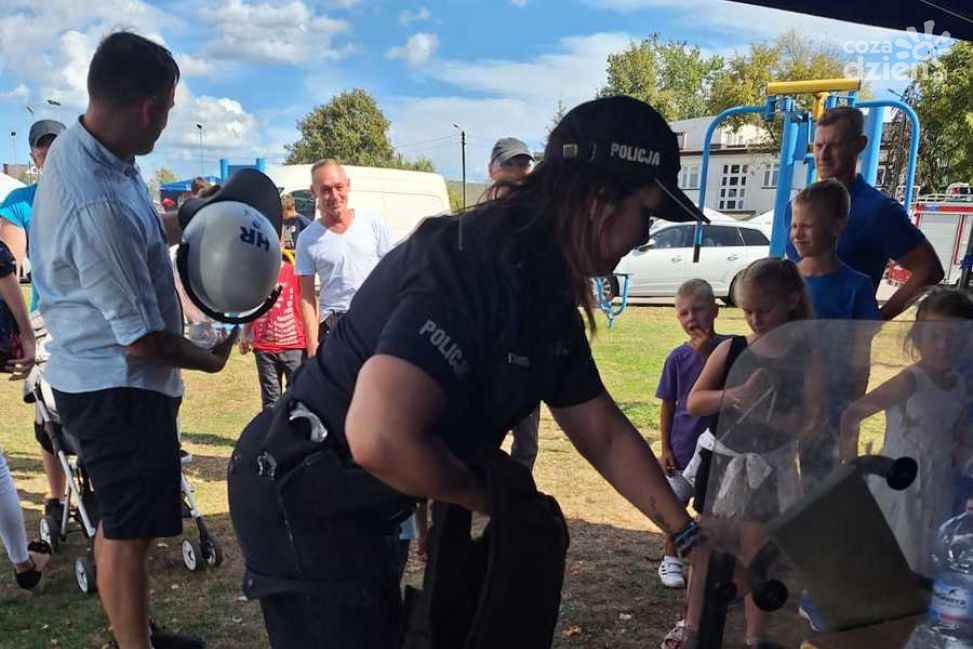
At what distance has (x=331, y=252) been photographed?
4.18 meters

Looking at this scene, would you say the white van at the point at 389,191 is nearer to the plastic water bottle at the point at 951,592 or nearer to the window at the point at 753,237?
the window at the point at 753,237

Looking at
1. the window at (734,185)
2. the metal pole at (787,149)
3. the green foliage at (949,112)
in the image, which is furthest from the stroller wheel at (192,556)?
the window at (734,185)

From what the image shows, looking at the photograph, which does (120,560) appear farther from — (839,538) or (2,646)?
(839,538)

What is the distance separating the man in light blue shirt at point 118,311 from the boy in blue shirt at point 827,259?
2.17m

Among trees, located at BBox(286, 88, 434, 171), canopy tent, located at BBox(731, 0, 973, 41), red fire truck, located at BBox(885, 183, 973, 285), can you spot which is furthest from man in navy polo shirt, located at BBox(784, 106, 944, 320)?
trees, located at BBox(286, 88, 434, 171)

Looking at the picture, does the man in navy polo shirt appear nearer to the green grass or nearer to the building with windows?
the green grass

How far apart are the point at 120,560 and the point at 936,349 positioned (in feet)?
7.38

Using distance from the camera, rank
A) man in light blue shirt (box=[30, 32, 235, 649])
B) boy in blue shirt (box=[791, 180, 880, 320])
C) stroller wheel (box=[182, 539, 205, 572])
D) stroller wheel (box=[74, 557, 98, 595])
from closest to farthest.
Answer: man in light blue shirt (box=[30, 32, 235, 649])
boy in blue shirt (box=[791, 180, 880, 320])
stroller wheel (box=[74, 557, 98, 595])
stroller wheel (box=[182, 539, 205, 572])

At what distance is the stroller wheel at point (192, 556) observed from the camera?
3.46m

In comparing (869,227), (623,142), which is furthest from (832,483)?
(869,227)

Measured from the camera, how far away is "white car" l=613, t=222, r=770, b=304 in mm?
14008

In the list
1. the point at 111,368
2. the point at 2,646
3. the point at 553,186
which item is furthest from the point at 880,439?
the point at 2,646

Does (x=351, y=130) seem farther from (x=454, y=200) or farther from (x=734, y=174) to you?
(x=454, y=200)

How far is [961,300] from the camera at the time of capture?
8.19 feet
